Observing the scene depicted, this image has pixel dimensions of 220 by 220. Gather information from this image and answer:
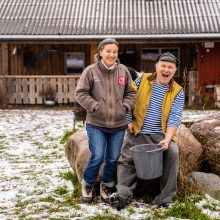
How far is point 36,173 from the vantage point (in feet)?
19.4

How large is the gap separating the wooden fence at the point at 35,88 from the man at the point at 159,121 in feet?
31.4

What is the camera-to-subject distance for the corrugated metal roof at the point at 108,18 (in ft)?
44.8

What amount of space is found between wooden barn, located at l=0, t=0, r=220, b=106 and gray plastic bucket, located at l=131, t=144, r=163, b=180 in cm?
936

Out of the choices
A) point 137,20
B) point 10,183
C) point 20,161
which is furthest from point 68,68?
point 10,183

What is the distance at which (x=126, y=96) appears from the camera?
4332mm

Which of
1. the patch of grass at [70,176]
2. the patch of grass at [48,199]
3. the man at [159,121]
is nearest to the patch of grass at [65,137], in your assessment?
the patch of grass at [70,176]

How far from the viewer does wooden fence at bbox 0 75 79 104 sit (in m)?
13.9

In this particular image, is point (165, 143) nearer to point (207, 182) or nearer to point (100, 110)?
point (100, 110)

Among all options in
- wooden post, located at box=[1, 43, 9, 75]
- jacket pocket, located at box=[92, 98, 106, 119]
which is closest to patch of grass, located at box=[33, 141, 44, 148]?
jacket pocket, located at box=[92, 98, 106, 119]

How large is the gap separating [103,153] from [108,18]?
36.4 feet

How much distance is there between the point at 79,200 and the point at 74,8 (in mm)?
12129

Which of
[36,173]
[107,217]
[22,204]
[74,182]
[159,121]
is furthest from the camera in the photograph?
[36,173]

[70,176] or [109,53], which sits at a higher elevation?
[109,53]

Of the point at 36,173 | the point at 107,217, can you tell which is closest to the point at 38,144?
the point at 36,173
